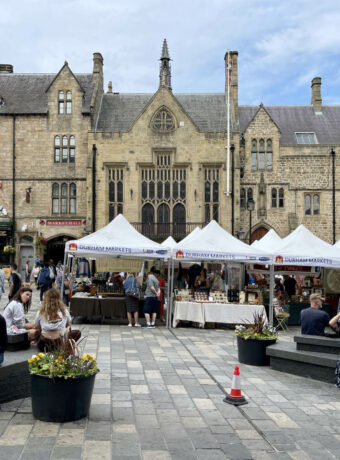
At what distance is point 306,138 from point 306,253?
2194 centimetres

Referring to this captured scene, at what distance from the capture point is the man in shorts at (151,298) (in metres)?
13.8

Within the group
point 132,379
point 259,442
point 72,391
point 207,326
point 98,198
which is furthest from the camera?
point 98,198

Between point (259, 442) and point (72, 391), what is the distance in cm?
214

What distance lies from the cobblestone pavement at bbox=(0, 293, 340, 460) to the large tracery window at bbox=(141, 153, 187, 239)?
2184 cm

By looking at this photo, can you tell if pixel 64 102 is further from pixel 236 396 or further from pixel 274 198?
pixel 236 396

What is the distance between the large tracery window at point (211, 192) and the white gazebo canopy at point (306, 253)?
16.0 metres

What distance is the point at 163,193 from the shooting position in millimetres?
31062

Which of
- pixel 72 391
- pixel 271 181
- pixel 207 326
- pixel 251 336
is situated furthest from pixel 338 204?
pixel 72 391

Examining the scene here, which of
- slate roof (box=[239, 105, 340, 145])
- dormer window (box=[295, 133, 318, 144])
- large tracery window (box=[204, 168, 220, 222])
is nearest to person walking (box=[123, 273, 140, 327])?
large tracery window (box=[204, 168, 220, 222])

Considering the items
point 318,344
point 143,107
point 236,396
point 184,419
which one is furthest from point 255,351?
point 143,107

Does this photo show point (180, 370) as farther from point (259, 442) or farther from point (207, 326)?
point (207, 326)

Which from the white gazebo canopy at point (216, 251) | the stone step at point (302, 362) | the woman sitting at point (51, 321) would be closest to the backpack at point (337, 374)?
the stone step at point (302, 362)

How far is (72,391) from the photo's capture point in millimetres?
5438

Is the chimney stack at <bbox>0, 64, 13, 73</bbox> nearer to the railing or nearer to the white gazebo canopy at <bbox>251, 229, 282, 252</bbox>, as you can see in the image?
the railing
